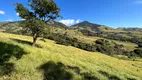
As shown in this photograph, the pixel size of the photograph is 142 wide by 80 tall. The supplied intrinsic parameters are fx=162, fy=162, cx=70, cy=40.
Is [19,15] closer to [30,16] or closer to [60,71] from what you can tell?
[30,16]

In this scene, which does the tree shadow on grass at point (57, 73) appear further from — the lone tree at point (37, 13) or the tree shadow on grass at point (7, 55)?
the lone tree at point (37, 13)

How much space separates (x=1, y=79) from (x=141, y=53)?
136371mm

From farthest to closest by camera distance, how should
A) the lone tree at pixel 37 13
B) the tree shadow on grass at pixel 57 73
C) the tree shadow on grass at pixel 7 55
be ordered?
1. the lone tree at pixel 37 13
2. the tree shadow on grass at pixel 57 73
3. the tree shadow on grass at pixel 7 55

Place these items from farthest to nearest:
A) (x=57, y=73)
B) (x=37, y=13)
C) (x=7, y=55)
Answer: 1. (x=37, y=13)
2. (x=7, y=55)
3. (x=57, y=73)

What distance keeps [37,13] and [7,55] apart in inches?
735

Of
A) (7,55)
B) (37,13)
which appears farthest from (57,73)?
(37,13)

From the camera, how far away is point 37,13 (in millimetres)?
37188

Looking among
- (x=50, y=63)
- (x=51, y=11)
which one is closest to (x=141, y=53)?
(x=51, y=11)

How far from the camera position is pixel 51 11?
36.7 m

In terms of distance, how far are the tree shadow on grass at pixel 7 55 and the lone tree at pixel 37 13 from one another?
10.6 metres

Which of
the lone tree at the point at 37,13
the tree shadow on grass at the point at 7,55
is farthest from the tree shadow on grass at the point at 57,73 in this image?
the lone tree at the point at 37,13

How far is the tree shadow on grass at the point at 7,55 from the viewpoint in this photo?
16922mm

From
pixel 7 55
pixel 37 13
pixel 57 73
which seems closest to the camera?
pixel 57 73

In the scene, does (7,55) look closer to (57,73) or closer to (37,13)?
(57,73)
